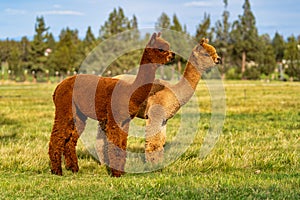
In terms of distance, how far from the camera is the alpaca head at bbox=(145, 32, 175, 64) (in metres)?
6.54

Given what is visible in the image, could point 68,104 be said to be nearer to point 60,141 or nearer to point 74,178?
point 60,141

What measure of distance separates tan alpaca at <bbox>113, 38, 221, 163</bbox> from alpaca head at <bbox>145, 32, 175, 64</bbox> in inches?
62.5

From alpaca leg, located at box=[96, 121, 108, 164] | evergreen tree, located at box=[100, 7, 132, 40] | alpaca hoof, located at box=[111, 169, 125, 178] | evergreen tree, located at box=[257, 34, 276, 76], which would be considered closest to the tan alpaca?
alpaca leg, located at box=[96, 121, 108, 164]

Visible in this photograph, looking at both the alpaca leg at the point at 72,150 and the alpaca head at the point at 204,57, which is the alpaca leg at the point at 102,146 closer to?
the alpaca leg at the point at 72,150

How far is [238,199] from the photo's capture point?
17.6ft

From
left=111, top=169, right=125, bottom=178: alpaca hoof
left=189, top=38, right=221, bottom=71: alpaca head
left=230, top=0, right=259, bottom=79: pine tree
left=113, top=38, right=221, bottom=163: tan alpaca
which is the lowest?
left=111, top=169, right=125, bottom=178: alpaca hoof

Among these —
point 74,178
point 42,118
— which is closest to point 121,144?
point 74,178

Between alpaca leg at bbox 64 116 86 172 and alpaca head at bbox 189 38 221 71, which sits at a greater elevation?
alpaca head at bbox 189 38 221 71

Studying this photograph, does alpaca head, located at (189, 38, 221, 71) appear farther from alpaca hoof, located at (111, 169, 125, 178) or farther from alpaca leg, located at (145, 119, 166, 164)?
alpaca hoof, located at (111, 169, 125, 178)

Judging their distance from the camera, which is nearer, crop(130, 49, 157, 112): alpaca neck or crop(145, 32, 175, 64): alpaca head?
crop(145, 32, 175, 64): alpaca head

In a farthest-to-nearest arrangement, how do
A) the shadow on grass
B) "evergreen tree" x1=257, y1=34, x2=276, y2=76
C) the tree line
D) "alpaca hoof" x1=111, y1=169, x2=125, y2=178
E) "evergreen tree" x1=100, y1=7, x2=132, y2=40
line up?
"evergreen tree" x1=257, y1=34, x2=276, y2=76 < the tree line < "evergreen tree" x1=100, y1=7, x2=132, y2=40 < the shadow on grass < "alpaca hoof" x1=111, y1=169, x2=125, y2=178

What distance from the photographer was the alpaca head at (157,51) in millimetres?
6539

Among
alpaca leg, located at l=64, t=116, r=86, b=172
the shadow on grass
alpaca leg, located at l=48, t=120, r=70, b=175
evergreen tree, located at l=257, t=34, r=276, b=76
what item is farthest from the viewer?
evergreen tree, located at l=257, t=34, r=276, b=76

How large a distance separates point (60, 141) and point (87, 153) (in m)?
1.99
